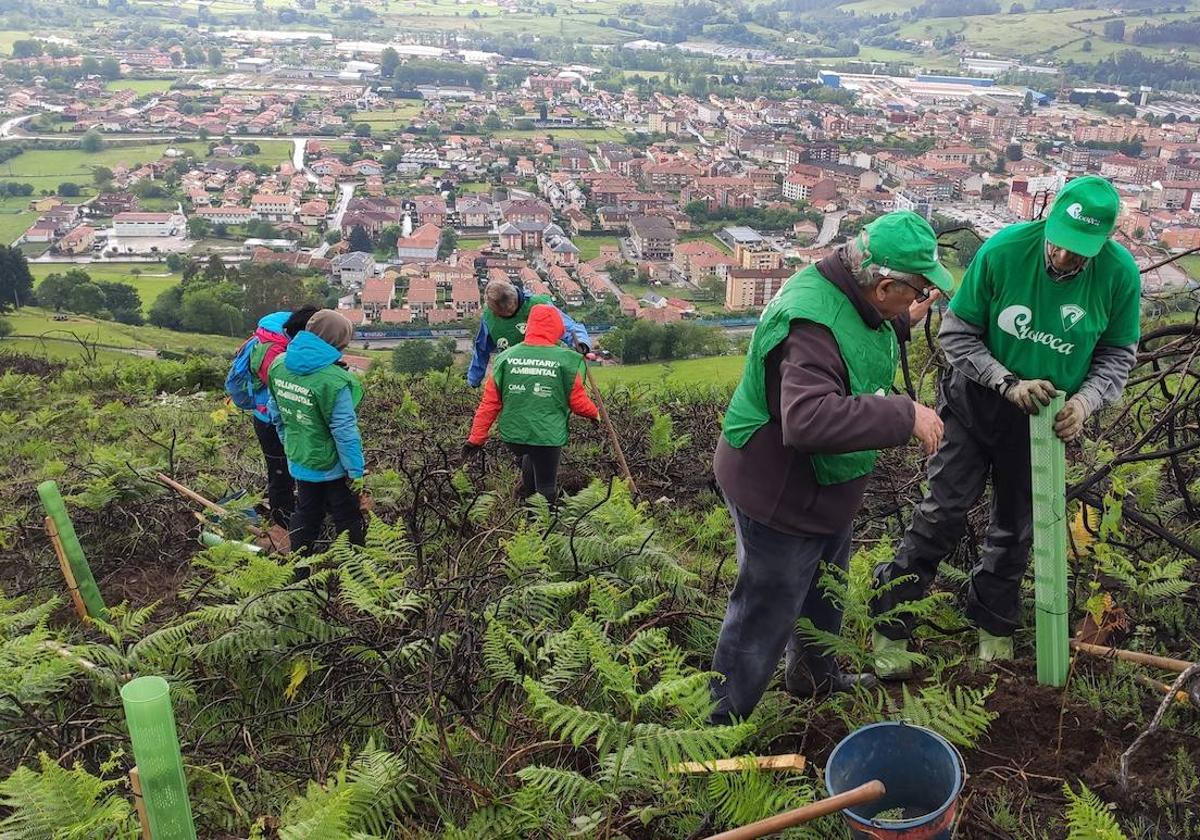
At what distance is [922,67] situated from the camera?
132500mm

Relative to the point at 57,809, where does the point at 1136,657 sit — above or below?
below

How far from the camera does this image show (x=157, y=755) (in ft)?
7.10

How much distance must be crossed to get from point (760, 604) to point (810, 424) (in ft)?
2.71

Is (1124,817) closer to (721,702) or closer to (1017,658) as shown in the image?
(1017,658)

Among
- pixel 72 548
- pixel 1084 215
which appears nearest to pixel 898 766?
pixel 1084 215

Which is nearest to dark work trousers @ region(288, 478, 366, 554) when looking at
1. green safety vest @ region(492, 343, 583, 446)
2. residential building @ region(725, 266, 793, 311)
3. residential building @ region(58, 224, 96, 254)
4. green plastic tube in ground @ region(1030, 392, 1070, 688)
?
green safety vest @ region(492, 343, 583, 446)

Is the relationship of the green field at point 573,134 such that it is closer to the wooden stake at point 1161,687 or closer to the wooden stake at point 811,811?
the wooden stake at point 1161,687

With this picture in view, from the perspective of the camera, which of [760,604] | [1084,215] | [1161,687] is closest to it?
[1084,215]

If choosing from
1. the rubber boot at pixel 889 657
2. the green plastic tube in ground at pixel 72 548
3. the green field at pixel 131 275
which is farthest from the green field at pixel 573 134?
the rubber boot at pixel 889 657

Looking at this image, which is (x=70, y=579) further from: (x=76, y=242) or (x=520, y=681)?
(x=76, y=242)

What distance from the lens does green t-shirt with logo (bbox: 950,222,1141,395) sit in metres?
3.31

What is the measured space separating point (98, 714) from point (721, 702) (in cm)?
260

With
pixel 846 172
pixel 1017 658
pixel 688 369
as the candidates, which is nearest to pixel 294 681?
pixel 1017 658

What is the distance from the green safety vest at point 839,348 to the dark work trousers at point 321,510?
2.99 metres
